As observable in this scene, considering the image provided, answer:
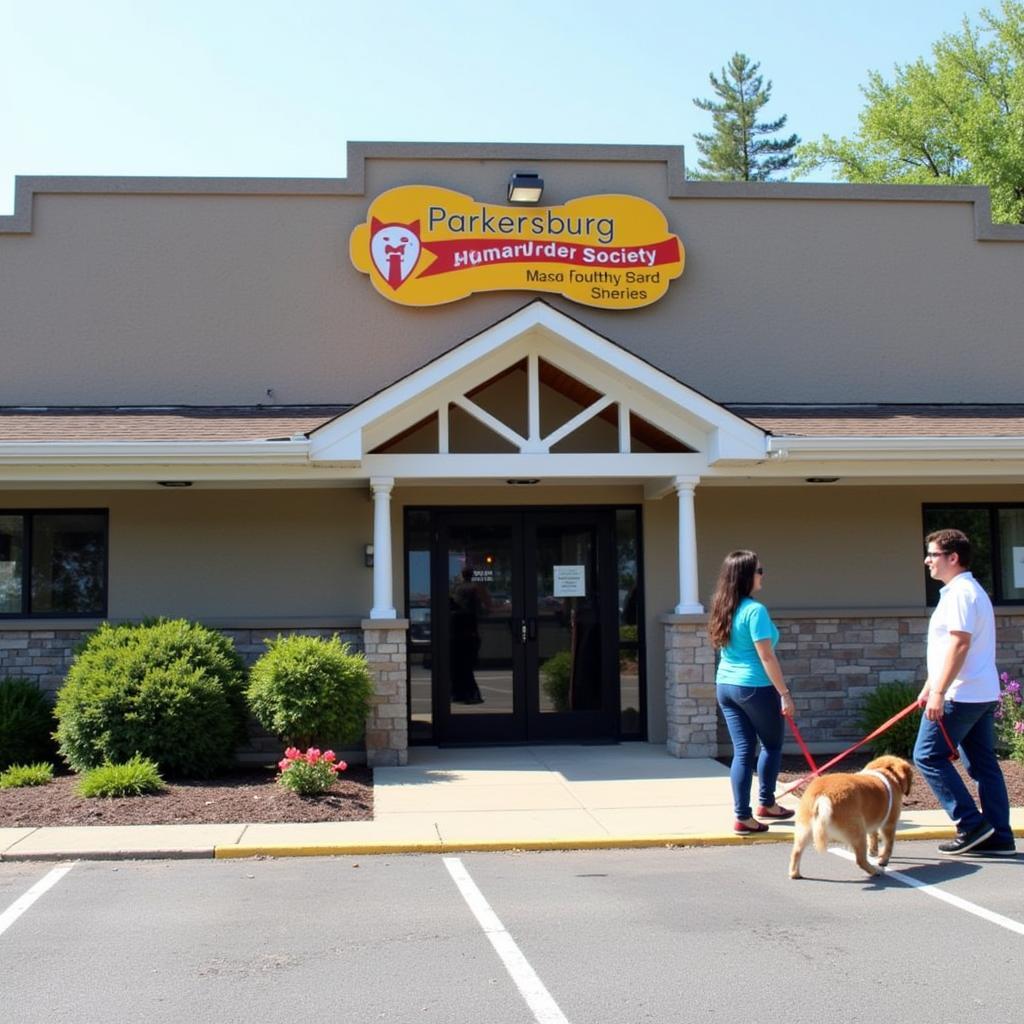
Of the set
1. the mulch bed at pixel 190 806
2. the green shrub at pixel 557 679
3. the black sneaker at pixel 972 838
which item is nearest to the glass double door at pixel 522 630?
the green shrub at pixel 557 679

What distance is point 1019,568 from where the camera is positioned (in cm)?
1307

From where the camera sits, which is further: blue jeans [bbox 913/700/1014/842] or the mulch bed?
the mulch bed

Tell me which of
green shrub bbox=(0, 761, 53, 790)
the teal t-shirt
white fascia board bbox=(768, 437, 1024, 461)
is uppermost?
A: white fascia board bbox=(768, 437, 1024, 461)

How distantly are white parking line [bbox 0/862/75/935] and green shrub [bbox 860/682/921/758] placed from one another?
7.30m

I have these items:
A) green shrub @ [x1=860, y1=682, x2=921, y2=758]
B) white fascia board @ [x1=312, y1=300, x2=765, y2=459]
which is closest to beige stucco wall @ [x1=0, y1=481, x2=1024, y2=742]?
green shrub @ [x1=860, y1=682, x2=921, y2=758]

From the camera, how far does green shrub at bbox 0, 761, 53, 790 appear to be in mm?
9935

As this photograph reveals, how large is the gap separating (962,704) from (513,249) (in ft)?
25.4

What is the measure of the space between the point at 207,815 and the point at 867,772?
4.81 metres

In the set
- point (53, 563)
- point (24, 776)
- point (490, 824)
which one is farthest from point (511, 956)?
point (53, 563)

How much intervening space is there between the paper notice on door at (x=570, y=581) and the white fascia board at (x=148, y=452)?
3.19 metres

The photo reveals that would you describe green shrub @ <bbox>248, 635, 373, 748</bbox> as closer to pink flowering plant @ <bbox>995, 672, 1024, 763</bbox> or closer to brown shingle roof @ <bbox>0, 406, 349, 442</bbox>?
brown shingle roof @ <bbox>0, 406, 349, 442</bbox>

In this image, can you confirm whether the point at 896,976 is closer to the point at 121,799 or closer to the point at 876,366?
the point at 121,799

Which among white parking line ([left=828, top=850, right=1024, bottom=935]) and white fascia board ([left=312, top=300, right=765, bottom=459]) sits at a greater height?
white fascia board ([left=312, top=300, right=765, bottom=459])

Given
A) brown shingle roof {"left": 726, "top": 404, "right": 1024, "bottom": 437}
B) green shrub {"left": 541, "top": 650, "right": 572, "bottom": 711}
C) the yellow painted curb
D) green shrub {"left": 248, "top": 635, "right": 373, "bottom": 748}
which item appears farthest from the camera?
green shrub {"left": 541, "top": 650, "right": 572, "bottom": 711}
